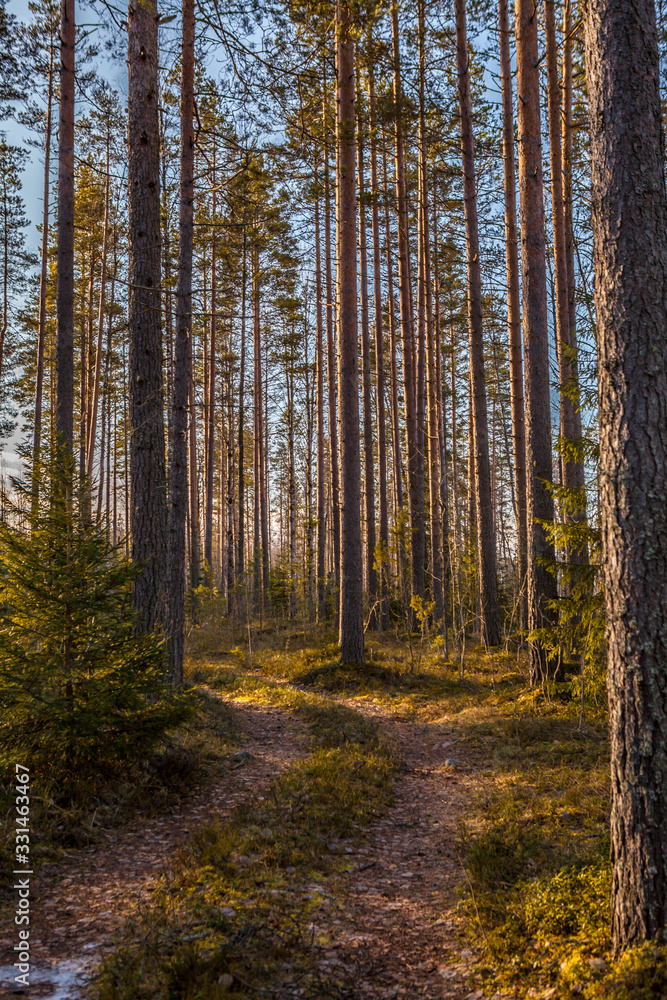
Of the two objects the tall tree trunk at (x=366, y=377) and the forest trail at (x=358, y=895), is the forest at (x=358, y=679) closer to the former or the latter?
the forest trail at (x=358, y=895)

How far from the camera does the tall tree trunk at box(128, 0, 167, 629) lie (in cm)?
711

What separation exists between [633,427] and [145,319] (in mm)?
6218

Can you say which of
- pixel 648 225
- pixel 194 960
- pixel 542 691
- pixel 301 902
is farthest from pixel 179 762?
pixel 648 225

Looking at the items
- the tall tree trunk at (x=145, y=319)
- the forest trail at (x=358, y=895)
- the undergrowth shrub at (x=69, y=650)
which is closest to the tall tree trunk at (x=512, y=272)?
the forest trail at (x=358, y=895)

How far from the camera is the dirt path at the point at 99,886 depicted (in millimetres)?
2998

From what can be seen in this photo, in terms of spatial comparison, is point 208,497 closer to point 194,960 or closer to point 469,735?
point 469,735

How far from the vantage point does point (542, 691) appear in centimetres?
789

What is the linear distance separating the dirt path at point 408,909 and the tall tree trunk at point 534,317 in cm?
311

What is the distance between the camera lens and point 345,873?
13.6 feet

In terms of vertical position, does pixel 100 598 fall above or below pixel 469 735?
above

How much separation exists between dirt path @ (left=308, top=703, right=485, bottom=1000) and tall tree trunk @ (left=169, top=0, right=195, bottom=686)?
3852mm

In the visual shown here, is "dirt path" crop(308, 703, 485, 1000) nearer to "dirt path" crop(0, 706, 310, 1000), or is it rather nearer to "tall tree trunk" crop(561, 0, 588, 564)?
"dirt path" crop(0, 706, 310, 1000)

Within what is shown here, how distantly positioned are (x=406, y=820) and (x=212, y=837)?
1835 mm

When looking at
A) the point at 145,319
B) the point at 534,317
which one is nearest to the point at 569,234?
the point at 534,317
